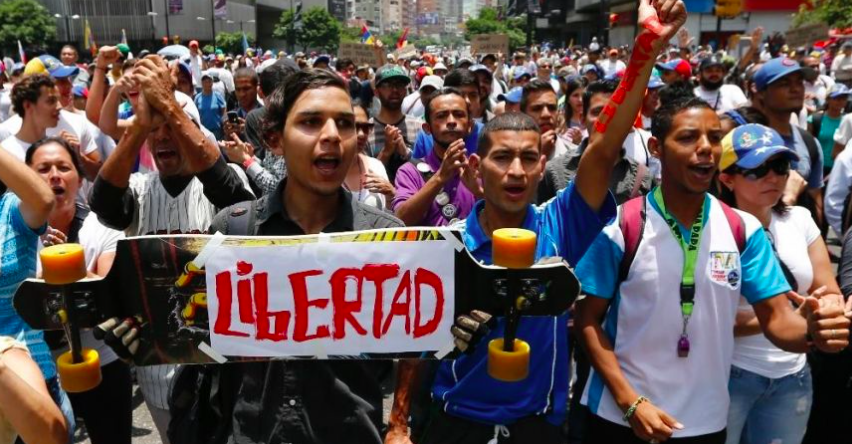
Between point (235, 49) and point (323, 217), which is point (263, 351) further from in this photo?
point (235, 49)

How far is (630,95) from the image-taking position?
211cm

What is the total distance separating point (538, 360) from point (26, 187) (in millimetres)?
1802

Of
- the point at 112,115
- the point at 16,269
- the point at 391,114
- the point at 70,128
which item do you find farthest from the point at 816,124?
the point at 16,269

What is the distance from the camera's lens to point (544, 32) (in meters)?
85.9

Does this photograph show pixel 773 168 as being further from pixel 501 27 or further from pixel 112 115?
pixel 501 27

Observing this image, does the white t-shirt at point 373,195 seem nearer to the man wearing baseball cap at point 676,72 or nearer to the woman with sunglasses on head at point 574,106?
the woman with sunglasses on head at point 574,106

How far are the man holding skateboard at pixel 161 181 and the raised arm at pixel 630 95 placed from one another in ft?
4.27

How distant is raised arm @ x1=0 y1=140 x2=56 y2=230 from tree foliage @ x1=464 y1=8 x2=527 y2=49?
2739 inches

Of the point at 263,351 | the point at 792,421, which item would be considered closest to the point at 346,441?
the point at 263,351

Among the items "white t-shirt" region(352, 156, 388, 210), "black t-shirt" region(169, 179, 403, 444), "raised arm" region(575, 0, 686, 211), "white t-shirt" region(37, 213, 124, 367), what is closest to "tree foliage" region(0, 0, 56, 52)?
"white t-shirt" region(352, 156, 388, 210)

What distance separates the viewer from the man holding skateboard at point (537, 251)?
7.02 feet

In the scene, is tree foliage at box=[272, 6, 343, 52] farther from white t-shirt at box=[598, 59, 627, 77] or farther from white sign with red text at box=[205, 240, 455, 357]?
white sign with red text at box=[205, 240, 455, 357]

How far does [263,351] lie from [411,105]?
5765 mm

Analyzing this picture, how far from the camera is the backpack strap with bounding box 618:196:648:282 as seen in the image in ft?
7.53
